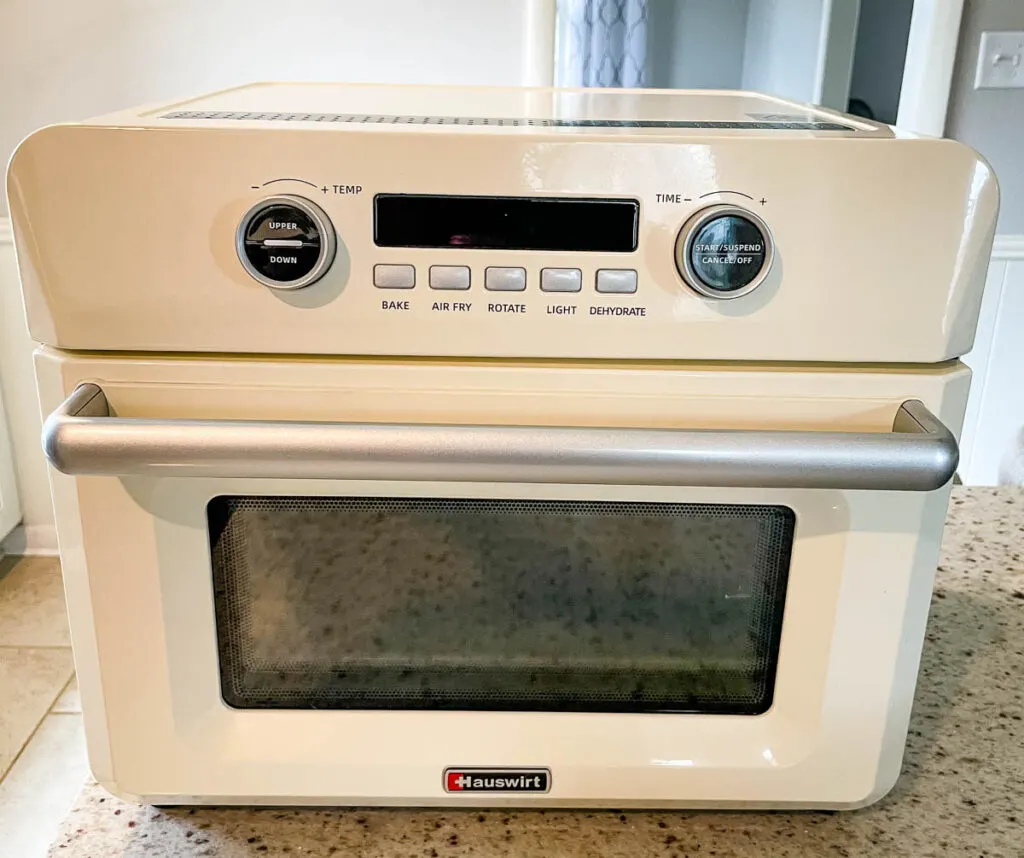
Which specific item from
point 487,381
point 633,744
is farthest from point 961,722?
point 487,381

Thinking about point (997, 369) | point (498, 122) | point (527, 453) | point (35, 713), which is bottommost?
point (35, 713)

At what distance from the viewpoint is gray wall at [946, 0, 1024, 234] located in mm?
1767

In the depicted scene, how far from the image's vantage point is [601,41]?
1.80m

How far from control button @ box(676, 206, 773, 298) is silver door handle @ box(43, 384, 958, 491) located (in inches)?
2.8

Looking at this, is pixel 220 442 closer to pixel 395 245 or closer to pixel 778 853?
pixel 395 245

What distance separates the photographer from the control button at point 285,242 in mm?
410

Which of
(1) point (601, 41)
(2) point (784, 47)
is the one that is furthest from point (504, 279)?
(2) point (784, 47)

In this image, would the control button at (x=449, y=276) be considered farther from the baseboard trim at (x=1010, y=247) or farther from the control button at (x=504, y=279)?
the baseboard trim at (x=1010, y=247)

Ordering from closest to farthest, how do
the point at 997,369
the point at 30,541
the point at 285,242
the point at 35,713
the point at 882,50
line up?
the point at 285,242, the point at 35,713, the point at 997,369, the point at 30,541, the point at 882,50

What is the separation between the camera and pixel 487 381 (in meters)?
0.44

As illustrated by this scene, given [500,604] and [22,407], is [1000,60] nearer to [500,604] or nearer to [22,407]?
[500,604]

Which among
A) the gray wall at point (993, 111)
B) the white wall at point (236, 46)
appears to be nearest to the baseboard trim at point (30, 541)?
the white wall at point (236, 46)

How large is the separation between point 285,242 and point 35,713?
1655mm

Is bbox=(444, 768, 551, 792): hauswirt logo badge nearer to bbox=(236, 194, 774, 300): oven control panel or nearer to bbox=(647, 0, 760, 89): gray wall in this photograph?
bbox=(236, 194, 774, 300): oven control panel
